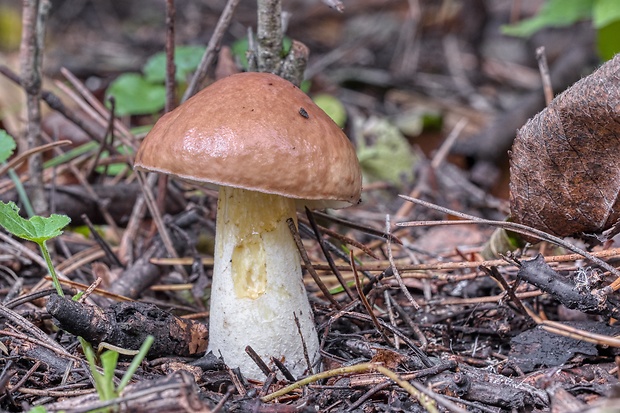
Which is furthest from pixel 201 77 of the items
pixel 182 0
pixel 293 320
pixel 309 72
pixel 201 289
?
pixel 182 0

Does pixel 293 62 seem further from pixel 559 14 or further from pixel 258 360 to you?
pixel 559 14

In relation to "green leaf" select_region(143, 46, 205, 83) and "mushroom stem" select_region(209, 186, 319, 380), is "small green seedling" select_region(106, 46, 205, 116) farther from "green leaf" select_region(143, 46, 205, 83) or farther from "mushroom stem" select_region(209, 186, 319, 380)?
"mushroom stem" select_region(209, 186, 319, 380)

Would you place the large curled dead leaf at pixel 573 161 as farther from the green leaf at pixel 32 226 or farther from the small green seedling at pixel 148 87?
the small green seedling at pixel 148 87

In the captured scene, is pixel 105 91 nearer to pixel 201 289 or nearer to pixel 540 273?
pixel 201 289

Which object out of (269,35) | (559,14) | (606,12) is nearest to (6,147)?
(269,35)

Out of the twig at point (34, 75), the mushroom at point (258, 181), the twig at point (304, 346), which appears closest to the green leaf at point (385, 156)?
the mushroom at point (258, 181)
